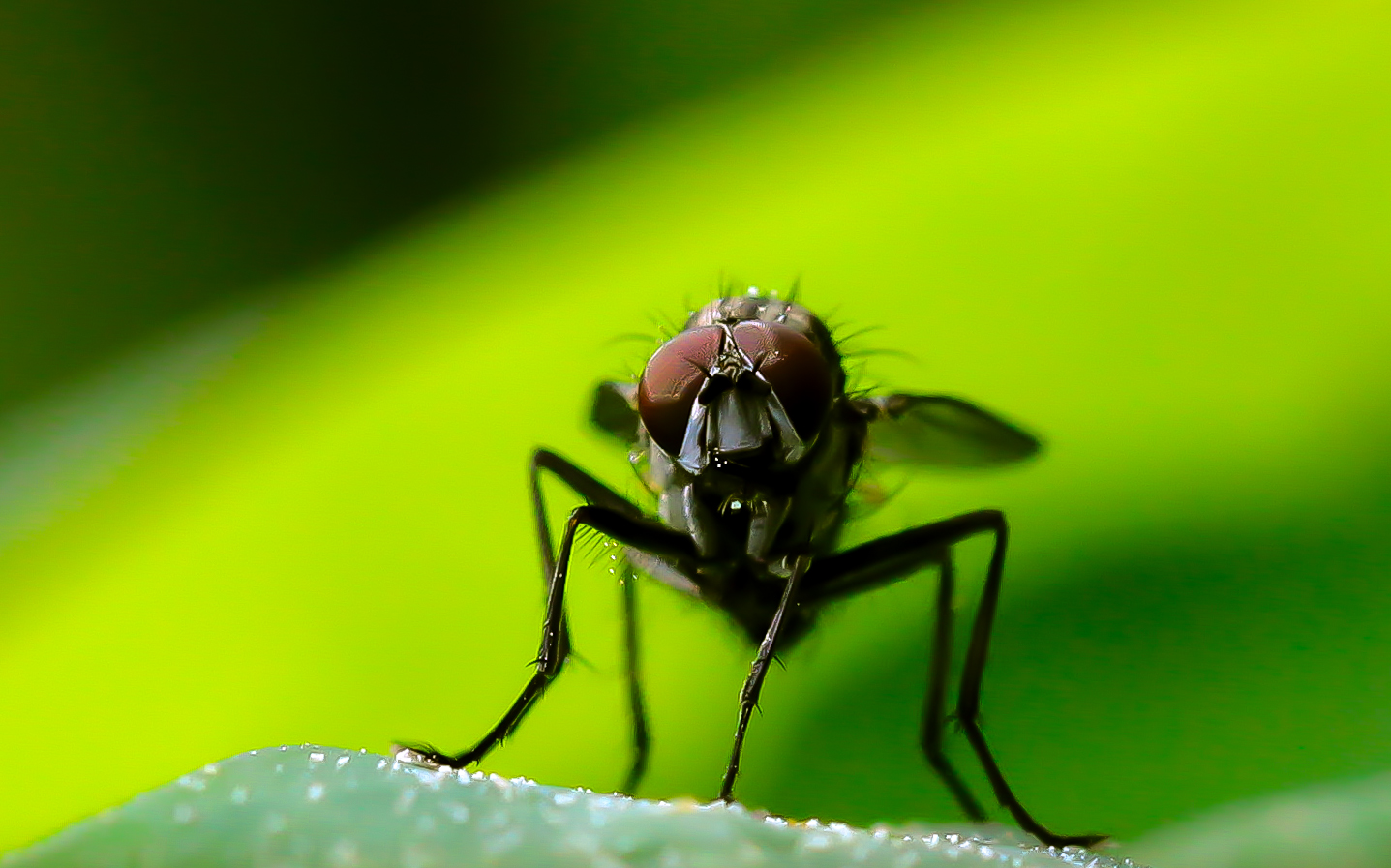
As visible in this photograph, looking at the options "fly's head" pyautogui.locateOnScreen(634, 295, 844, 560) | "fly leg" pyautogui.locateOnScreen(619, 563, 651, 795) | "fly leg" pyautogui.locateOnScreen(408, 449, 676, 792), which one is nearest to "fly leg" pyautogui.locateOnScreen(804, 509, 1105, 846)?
"fly's head" pyautogui.locateOnScreen(634, 295, 844, 560)

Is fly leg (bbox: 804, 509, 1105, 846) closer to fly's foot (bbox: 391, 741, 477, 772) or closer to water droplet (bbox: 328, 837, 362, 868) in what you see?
fly's foot (bbox: 391, 741, 477, 772)

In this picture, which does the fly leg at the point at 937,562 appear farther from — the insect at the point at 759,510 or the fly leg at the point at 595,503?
the fly leg at the point at 595,503

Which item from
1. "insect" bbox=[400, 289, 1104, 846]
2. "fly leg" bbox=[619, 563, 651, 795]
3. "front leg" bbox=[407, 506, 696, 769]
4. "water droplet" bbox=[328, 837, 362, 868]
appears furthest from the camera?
"fly leg" bbox=[619, 563, 651, 795]

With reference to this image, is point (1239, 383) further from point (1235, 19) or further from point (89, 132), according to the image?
point (89, 132)

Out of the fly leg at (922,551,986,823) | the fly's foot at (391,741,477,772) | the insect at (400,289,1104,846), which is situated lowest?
the fly leg at (922,551,986,823)

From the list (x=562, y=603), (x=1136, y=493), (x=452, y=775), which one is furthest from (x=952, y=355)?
(x=452, y=775)

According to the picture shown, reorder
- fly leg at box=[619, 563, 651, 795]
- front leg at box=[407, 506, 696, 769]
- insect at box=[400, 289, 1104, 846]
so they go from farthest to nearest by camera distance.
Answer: fly leg at box=[619, 563, 651, 795] → insect at box=[400, 289, 1104, 846] → front leg at box=[407, 506, 696, 769]

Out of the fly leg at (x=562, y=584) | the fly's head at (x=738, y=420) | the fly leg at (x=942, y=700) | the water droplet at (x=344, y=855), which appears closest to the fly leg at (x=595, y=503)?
the fly leg at (x=562, y=584)

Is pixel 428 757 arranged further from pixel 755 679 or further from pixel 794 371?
pixel 794 371
